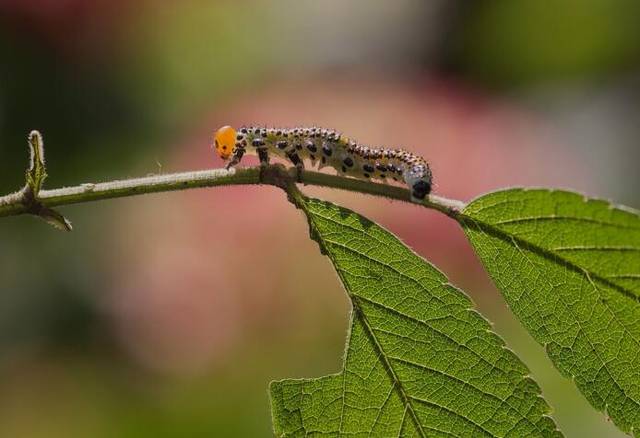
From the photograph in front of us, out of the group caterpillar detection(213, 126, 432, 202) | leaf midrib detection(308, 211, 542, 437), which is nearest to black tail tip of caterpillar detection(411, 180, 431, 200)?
leaf midrib detection(308, 211, 542, 437)

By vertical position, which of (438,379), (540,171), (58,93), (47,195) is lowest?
(438,379)

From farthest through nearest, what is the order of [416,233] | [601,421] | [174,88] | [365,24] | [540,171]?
[365,24] < [174,88] < [540,171] < [416,233] < [601,421]

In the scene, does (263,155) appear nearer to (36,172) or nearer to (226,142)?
(226,142)

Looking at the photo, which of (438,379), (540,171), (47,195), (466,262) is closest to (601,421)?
(466,262)

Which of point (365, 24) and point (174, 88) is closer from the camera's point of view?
point (174, 88)

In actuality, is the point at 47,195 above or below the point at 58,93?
below

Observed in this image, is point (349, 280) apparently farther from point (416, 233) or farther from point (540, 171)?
point (540, 171)

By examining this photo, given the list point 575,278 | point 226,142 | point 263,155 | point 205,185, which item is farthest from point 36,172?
point 575,278
